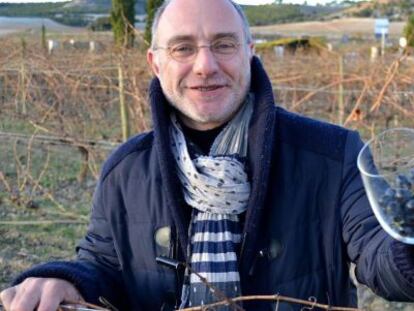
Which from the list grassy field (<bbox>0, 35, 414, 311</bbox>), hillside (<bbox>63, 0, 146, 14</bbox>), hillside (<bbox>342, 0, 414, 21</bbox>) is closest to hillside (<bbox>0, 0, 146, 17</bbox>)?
hillside (<bbox>63, 0, 146, 14</bbox>)

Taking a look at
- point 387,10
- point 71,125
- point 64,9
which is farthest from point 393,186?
point 387,10

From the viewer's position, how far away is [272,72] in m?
12.1

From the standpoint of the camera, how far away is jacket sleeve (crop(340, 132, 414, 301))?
1582 millimetres

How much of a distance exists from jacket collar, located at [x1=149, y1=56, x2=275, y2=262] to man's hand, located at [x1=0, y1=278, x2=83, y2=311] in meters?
0.34

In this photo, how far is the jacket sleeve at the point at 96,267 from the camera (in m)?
2.02

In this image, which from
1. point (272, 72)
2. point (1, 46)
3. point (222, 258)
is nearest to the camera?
point (222, 258)

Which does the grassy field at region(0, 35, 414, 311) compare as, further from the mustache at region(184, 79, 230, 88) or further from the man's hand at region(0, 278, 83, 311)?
the man's hand at region(0, 278, 83, 311)

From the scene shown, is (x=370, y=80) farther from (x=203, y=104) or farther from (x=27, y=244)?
(x=203, y=104)

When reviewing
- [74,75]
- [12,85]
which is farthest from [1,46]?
[74,75]

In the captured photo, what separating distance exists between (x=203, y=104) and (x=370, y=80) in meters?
4.72

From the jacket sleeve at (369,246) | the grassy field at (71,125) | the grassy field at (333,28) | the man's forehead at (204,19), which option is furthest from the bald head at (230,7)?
the grassy field at (333,28)

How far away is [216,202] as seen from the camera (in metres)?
2.06

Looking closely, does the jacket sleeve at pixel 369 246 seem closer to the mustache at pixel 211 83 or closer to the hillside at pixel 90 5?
the mustache at pixel 211 83

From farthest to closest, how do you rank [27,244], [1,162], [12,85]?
[12,85]
[1,162]
[27,244]
